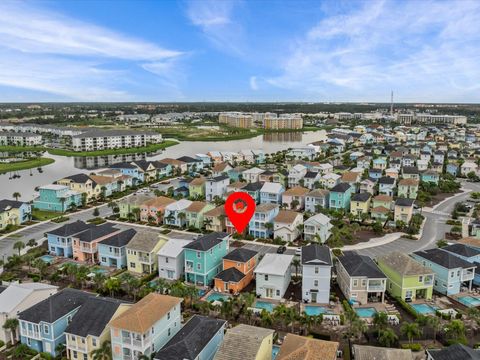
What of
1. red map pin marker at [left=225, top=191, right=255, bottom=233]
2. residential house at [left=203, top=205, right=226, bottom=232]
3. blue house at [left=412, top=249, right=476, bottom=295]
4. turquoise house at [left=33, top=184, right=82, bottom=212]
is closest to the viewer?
blue house at [left=412, top=249, right=476, bottom=295]

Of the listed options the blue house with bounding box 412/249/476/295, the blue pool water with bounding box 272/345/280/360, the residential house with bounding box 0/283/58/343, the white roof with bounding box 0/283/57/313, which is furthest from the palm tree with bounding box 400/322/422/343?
the white roof with bounding box 0/283/57/313

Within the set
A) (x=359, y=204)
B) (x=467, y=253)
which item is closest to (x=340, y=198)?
(x=359, y=204)

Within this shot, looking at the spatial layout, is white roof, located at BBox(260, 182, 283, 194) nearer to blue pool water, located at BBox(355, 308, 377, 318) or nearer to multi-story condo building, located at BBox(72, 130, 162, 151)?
blue pool water, located at BBox(355, 308, 377, 318)

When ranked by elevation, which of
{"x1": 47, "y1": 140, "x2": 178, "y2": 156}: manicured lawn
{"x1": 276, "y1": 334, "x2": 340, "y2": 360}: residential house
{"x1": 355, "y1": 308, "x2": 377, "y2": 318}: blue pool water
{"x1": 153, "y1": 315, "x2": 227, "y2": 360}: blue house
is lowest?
{"x1": 355, "y1": 308, "x2": 377, "y2": 318}: blue pool water

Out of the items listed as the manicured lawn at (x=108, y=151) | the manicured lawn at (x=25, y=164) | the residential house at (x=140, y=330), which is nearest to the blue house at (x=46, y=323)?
the residential house at (x=140, y=330)

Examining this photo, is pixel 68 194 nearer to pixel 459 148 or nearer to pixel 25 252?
pixel 25 252

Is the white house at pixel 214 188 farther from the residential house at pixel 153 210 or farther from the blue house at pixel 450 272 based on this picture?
the blue house at pixel 450 272

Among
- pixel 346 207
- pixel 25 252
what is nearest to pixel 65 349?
pixel 25 252
